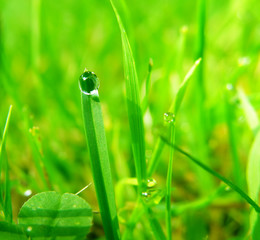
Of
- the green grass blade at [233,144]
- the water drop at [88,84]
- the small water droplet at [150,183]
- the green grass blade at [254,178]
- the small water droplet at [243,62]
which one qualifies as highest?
the small water droplet at [243,62]

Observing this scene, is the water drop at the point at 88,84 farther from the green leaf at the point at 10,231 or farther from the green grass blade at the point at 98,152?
the green leaf at the point at 10,231

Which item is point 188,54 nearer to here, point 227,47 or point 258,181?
point 227,47

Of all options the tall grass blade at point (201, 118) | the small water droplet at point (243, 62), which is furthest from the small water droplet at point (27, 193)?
the small water droplet at point (243, 62)

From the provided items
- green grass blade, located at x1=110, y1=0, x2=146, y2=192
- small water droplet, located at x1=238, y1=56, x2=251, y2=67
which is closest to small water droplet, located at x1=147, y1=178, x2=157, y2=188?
green grass blade, located at x1=110, y1=0, x2=146, y2=192

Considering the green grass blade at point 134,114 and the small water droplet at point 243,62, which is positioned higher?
the small water droplet at point 243,62

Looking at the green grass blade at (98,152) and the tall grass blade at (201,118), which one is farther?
the tall grass blade at (201,118)

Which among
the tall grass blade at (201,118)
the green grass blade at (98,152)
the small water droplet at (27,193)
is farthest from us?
the tall grass blade at (201,118)
